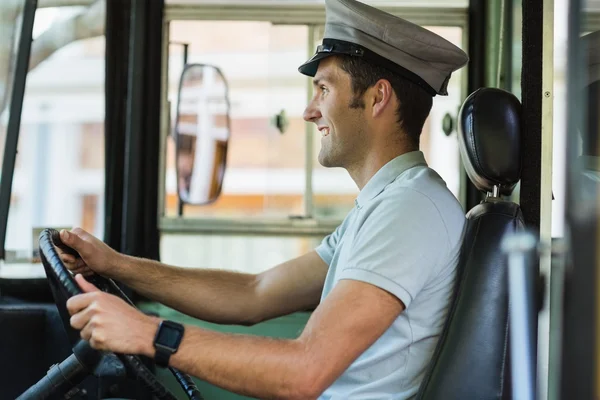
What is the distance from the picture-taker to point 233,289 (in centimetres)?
223

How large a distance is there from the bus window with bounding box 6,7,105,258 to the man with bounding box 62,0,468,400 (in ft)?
2.71

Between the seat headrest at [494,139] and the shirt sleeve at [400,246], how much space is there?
151 millimetres

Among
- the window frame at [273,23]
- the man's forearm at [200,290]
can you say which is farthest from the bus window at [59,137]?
the man's forearm at [200,290]

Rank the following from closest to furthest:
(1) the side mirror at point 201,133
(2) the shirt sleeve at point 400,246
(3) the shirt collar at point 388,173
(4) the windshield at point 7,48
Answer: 1. (2) the shirt sleeve at point 400,246
2. (3) the shirt collar at point 388,173
3. (4) the windshield at point 7,48
4. (1) the side mirror at point 201,133

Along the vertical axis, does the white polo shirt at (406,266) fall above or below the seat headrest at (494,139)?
below

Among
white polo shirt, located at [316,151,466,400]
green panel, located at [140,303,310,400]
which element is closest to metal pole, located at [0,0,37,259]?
green panel, located at [140,303,310,400]

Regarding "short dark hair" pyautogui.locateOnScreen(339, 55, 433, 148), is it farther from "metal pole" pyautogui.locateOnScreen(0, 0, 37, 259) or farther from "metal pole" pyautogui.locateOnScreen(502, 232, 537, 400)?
"metal pole" pyautogui.locateOnScreen(0, 0, 37, 259)

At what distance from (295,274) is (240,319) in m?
0.19

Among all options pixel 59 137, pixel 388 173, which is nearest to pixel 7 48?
pixel 59 137

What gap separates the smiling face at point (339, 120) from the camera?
1.91m

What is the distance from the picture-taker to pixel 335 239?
2.18 m

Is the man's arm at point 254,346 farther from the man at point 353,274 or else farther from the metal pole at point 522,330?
the metal pole at point 522,330

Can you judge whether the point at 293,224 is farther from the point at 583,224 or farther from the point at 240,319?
the point at 583,224

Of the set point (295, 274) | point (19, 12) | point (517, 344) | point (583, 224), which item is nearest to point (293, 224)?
point (295, 274)
